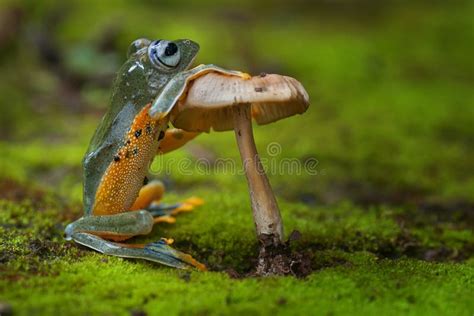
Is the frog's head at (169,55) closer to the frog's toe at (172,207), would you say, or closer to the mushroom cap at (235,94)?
the mushroom cap at (235,94)

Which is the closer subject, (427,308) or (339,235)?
(427,308)

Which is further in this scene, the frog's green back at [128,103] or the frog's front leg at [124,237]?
the frog's green back at [128,103]

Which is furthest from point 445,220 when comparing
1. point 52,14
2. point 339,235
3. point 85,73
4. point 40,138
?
point 52,14

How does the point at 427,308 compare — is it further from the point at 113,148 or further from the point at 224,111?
the point at 113,148

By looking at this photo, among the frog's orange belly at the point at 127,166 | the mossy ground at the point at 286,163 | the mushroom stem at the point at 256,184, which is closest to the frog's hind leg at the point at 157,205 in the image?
the mossy ground at the point at 286,163

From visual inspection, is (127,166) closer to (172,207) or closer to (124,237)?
(124,237)

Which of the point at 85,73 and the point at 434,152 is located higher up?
the point at 85,73

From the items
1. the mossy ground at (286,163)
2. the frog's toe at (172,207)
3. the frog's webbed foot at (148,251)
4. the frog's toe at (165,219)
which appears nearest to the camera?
the mossy ground at (286,163)
